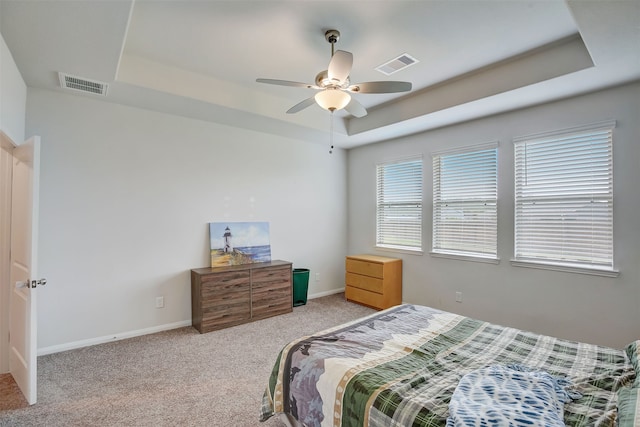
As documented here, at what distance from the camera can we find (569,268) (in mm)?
3240

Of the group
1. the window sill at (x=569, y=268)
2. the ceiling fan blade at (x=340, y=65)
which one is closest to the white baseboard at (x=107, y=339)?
the ceiling fan blade at (x=340, y=65)

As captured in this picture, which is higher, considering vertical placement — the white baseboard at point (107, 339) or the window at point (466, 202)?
the window at point (466, 202)

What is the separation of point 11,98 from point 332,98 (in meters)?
2.60

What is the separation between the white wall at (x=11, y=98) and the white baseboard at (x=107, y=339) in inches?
80.5

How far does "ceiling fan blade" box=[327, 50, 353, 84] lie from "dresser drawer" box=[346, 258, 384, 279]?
2934 millimetres

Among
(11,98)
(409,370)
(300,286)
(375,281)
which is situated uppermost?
(11,98)

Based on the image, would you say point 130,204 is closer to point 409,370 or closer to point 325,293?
point 325,293

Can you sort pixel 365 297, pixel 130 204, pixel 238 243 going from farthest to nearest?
1. pixel 365 297
2. pixel 238 243
3. pixel 130 204

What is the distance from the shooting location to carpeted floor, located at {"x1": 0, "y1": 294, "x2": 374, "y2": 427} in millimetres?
2154

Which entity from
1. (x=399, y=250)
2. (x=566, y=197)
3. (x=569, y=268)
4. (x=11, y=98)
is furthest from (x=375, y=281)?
(x=11, y=98)

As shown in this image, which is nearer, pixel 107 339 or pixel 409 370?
pixel 409 370

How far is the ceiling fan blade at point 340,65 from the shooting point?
2.19 meters

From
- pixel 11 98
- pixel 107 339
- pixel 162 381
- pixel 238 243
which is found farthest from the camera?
pixel 238 243

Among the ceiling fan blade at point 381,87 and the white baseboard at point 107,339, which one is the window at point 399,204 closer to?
the ceiling fan blade at point 381,87
